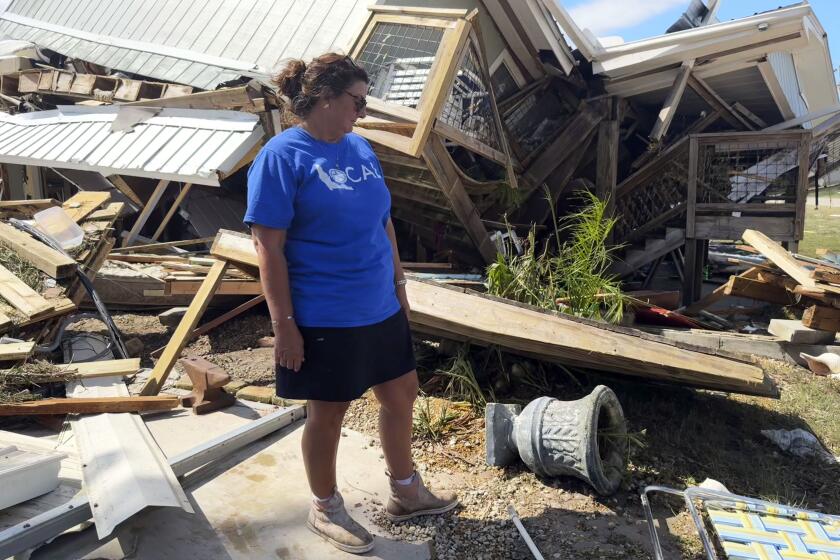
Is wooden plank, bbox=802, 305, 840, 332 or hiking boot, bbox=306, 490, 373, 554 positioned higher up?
wooden plank, bbox=802, 305, 840, 332

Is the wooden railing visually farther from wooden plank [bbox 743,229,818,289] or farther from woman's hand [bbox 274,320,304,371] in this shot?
woman's hand [bbox 274,320,304,371]

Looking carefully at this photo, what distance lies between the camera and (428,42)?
5.30 metres

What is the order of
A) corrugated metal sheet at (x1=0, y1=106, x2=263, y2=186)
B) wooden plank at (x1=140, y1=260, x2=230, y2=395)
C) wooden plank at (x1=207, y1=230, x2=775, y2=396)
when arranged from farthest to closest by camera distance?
corrugated metal sheet at (x1=0, y1=106, x2=263, y2=186)
wooden plank at (x1=140, y1=260, x2=230, y2=395)
wooden plank at (x1=207, y1=230, x2=775, y2=396)

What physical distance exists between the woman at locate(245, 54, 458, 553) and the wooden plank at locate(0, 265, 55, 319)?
9.46ft

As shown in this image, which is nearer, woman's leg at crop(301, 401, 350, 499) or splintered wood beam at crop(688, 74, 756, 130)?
woman's leg at crop(301, 401, 350, 499)

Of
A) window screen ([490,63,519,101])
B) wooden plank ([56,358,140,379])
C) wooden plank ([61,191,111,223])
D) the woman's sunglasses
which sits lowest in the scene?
wooden plank ([56,358,140,379])

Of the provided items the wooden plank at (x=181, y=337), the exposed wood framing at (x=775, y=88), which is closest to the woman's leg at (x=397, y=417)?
the wooden plank at (x=181, y=337)

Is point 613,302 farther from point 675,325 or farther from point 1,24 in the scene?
point 1,24

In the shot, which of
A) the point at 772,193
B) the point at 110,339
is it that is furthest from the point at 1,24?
the point at 772,193

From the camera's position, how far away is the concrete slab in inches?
92.7

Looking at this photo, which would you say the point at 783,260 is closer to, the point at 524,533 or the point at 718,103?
the point at 718,103

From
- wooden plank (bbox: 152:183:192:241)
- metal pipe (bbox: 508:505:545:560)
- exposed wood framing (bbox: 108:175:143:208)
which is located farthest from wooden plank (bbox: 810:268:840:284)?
exposed wood framing (bbox: 108:175:143:208)

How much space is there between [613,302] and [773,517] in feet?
7.20

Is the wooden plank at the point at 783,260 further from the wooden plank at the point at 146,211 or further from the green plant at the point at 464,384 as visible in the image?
the wooden plank at the point at 146,211
